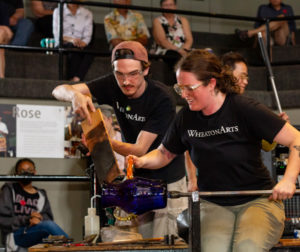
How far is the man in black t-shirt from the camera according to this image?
121 inches

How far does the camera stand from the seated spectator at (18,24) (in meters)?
6.30

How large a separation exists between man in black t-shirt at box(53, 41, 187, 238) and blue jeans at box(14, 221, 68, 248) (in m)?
1.95

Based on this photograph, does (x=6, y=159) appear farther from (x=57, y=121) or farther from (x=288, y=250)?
(x=288, y=250)

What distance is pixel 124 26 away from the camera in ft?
21.4

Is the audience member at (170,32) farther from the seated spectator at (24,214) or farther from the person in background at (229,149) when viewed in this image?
the person in background at (229,149)

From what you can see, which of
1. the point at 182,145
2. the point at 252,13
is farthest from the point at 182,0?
the point at 182,145

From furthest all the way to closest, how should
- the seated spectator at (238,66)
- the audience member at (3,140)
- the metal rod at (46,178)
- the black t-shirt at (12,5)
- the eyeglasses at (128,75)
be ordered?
1. the black t-shirt at (12,5)
2. the audience member at (3,140)
3. the metal rod at (46,178)
4. the seated spectator at (238,66)
5. the eyeglasses at (128,75)

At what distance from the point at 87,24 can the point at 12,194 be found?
209 centimetres

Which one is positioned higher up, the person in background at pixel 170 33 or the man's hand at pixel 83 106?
the person in background at pixel 170 33

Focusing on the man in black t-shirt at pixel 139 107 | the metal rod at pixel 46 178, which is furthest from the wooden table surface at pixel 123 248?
the metal rod at pixel 46 178

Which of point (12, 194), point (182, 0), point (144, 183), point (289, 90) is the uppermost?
point (182, 0)

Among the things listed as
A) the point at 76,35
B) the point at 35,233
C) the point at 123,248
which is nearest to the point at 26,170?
the point at 35,233

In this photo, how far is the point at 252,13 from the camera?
8.39m

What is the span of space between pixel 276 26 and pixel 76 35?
2.52 meters
